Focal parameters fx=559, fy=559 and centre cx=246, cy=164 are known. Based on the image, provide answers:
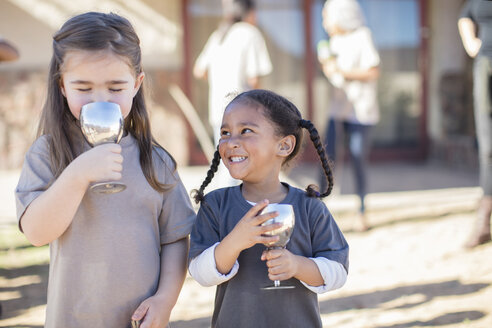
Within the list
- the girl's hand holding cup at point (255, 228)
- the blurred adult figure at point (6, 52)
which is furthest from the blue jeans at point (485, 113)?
the blurred adult figure at point (6, 52)

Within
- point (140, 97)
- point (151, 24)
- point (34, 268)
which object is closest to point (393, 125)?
point (151, 24)

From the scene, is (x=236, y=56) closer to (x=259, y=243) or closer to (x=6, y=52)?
(x=6, y=52)

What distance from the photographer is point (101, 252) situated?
158cm

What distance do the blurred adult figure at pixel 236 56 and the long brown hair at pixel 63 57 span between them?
2567mm

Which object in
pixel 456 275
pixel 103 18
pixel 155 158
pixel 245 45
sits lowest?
pixel 456 275

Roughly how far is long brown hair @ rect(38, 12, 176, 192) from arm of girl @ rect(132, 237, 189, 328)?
202 millimetres

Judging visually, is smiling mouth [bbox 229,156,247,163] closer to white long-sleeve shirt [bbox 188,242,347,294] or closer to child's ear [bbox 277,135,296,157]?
child's ear [bbox 277,135,296,157]

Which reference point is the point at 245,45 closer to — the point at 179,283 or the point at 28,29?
the point at 179,283

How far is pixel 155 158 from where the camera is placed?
67.7 inches

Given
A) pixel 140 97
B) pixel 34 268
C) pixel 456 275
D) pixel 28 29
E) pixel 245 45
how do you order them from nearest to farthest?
pixel 140 97
pixel 456 275
pixel 34 268
pixel 245 45
pixel 28 29

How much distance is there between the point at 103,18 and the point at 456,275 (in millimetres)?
2593

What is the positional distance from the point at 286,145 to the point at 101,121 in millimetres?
598

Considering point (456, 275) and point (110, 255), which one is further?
point (456, 275)

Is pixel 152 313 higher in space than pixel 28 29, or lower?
lower
